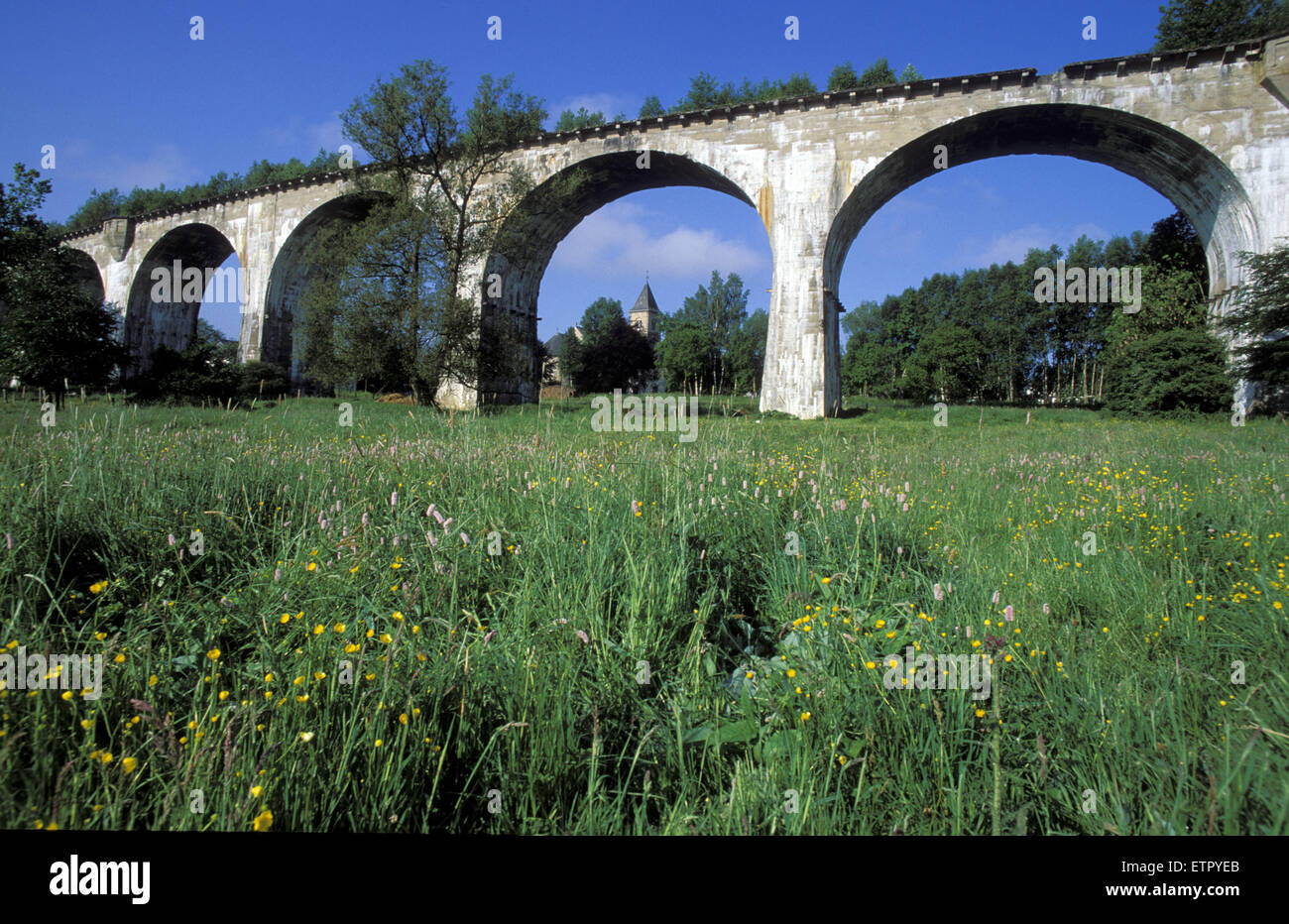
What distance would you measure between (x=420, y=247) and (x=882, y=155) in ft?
56.1

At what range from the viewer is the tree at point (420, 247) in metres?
21.3

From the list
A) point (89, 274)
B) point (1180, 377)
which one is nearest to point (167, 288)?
point (89, 274)

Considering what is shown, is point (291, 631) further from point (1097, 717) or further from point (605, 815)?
point (1097, 717)

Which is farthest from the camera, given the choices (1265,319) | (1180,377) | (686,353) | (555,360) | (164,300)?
(555,360)

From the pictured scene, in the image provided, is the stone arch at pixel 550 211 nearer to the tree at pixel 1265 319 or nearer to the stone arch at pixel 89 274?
the tree at pixel 1265 319

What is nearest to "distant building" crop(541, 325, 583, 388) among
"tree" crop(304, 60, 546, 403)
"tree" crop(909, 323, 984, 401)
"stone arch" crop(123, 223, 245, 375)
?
"stone arch" crop(123, 223, 245, 375)

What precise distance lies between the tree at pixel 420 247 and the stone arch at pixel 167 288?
21.0m

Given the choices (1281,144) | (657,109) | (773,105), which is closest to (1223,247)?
(1281,144)

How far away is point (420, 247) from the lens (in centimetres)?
2225

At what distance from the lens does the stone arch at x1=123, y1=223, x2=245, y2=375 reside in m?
36.8

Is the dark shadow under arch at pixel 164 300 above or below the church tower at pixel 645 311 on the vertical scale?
below

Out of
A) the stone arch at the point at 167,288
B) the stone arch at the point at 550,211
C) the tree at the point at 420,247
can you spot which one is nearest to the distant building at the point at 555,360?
the stone arch at the point at 167,288

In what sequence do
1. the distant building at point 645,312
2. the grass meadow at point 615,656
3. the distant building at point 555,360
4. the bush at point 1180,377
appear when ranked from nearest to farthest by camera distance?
the grass meadow at point 615,656 → the bush at point 1180,377 → the distant building at point 555,360 → the distant building at point 645,312

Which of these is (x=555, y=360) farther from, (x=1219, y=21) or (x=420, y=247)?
(x=1219, y=21)
